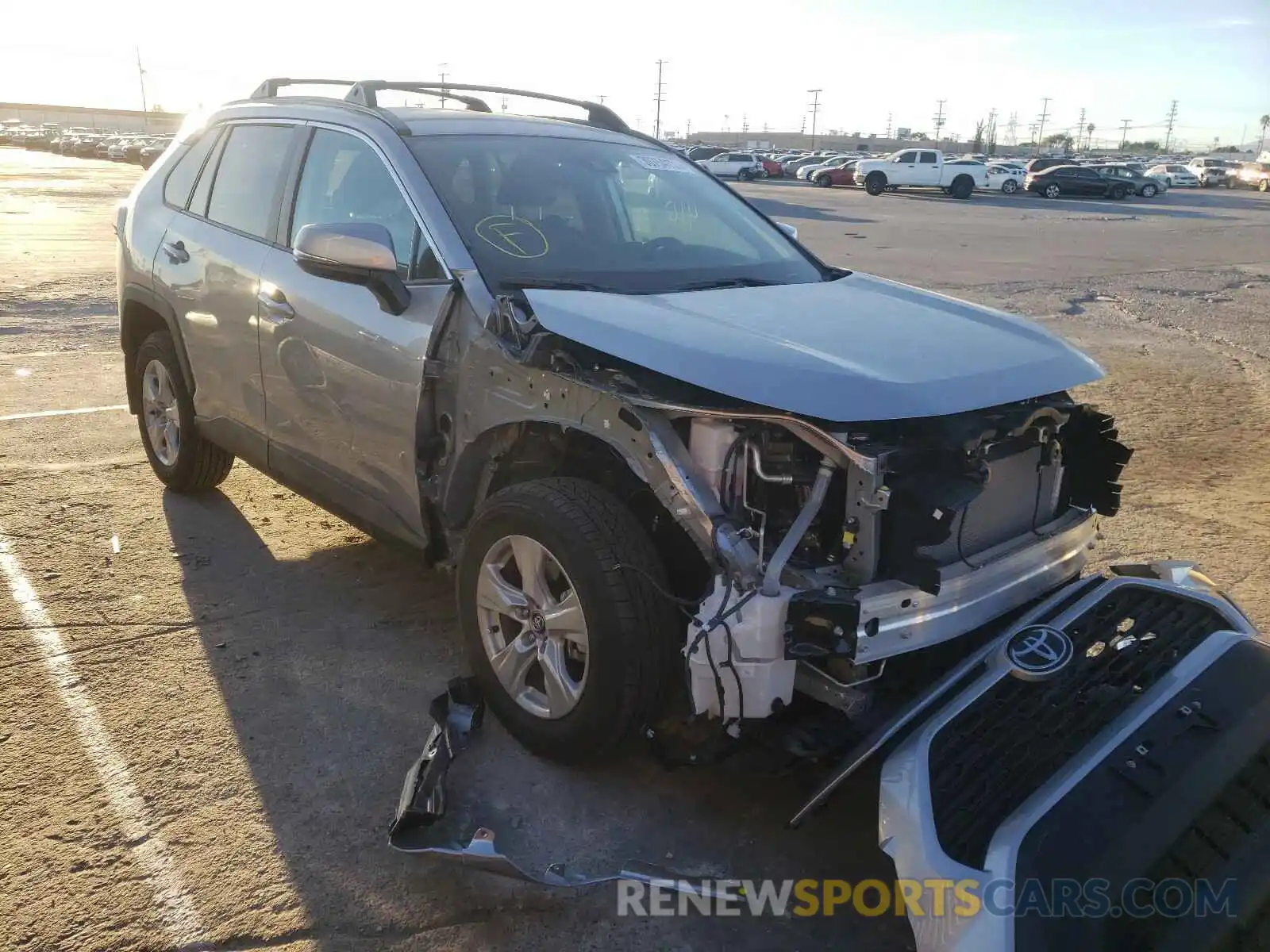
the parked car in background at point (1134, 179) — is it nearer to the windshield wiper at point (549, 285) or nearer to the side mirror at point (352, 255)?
the windshield wiper at point (549, 285)

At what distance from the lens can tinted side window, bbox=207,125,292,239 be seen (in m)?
4.37

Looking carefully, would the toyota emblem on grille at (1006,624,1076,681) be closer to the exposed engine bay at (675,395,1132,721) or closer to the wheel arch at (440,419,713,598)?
the exposed engine bay at (675,395,1132,721)

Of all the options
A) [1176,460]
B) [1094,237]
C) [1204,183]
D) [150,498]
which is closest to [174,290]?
[150,498]

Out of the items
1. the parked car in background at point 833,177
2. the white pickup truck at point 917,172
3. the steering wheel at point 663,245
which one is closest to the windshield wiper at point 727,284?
the steering wheel at point 663,245

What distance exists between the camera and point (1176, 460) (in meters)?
6.41

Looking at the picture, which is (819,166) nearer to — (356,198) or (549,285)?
(356,198)

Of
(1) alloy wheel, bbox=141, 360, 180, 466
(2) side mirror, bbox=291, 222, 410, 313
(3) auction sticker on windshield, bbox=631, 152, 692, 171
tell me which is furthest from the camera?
(1) alloy wheel, bbox=141, 360, 180, 466

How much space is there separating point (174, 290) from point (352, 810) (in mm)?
2913

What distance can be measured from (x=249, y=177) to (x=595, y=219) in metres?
1.70

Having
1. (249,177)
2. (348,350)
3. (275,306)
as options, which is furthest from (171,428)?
(348,350)

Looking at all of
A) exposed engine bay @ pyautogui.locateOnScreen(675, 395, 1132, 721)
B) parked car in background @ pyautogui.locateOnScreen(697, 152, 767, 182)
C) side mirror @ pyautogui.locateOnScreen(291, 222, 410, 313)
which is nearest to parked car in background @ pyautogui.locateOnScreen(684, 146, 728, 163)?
parked car in background @ pyautogui.locateOnScreen(697, 152, 767, 182)

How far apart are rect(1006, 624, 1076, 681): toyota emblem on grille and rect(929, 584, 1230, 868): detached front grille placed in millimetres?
30

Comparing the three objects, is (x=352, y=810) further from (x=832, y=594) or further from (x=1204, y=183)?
(x=1204, y=183)

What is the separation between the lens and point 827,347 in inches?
113
